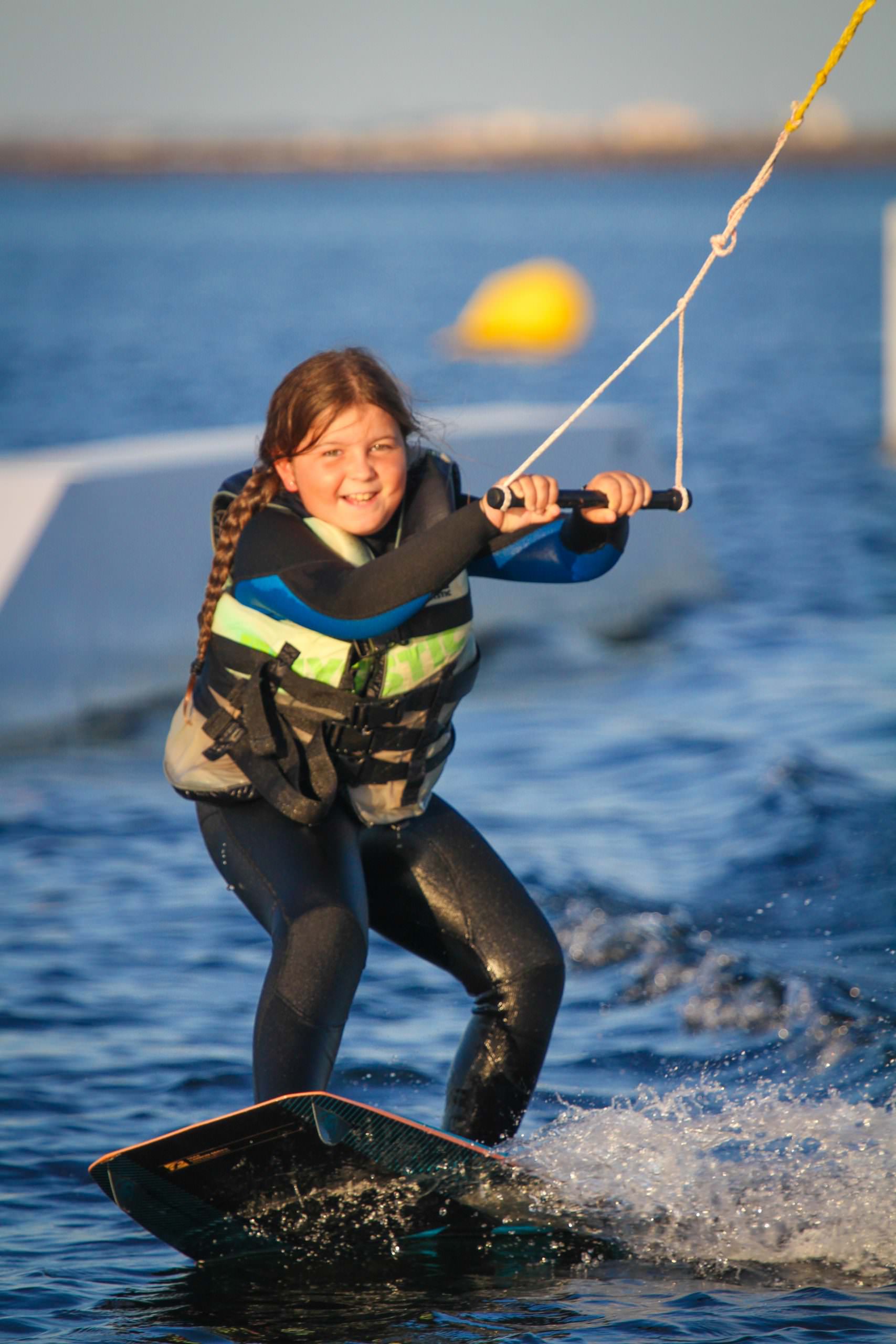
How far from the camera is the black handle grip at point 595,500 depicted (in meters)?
3.09

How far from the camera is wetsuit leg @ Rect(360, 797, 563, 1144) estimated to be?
11.4ft

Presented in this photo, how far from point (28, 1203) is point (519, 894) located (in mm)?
1363

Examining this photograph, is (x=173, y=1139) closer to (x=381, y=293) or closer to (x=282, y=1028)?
(x=282, y=1028)

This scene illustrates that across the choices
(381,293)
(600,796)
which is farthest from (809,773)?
(381,293)

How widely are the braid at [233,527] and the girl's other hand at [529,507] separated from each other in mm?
539

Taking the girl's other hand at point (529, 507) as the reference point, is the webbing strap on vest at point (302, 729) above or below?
Result: below

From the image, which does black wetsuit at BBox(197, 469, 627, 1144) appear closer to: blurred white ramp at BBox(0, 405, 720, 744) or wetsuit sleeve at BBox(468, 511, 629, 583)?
wetsuit sleeve at BBox(468, 511, 629, 583)

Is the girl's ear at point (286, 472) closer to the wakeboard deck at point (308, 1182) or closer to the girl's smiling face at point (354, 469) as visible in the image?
the girl's smiling face at point (354, 469)

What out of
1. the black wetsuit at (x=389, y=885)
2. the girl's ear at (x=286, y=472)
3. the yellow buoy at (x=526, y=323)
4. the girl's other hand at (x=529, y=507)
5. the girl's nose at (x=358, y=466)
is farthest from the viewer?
the yellow buoy at (x=526, y=323)

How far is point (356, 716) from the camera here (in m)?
3.36

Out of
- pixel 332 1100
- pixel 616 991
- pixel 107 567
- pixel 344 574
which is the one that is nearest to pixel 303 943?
pixel 332 1100

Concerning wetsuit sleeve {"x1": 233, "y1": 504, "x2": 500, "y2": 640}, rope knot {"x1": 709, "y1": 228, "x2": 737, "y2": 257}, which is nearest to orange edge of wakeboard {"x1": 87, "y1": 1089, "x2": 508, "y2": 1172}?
wetsuit sleeve {"x1": 233, "y1": 504, "x2": 500, "y2": 640}

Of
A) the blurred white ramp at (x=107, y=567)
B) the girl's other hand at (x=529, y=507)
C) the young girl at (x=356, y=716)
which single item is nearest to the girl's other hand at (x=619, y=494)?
the young girl at (x=356, y=716)

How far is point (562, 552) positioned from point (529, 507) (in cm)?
47
